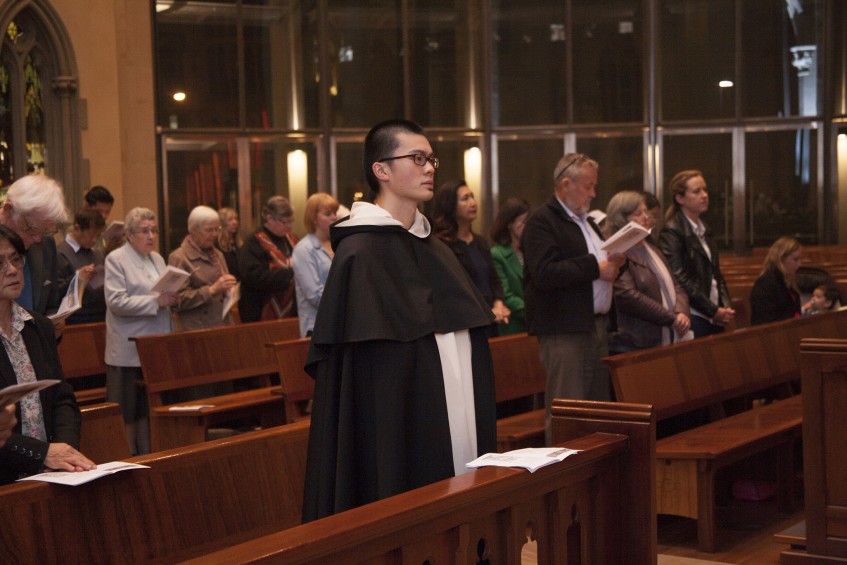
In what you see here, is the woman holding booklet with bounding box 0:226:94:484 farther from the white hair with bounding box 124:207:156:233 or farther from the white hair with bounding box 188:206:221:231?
the white hair with bounding box 188:206:221:231

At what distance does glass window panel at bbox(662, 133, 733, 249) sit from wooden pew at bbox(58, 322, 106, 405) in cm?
990

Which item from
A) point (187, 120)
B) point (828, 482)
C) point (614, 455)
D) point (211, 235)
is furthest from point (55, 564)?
point (187, 120)

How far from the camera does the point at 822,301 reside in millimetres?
7496

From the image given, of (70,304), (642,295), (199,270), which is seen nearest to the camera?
(70,304)

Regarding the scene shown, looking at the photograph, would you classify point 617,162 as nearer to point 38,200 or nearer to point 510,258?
point 510,258

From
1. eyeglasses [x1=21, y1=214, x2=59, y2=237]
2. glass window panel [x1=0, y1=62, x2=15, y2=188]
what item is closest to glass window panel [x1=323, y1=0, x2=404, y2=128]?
glass window panel [x1=0, y1=62, x2=15, y2=188]

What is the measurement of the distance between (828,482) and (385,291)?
86.4 inches


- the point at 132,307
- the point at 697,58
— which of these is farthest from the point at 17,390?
the point at 697,58

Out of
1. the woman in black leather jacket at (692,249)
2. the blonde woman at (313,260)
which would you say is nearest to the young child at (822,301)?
the woman in black leather jacket at (692,249)

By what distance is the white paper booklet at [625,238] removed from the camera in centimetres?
458

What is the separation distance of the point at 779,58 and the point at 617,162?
2.73m

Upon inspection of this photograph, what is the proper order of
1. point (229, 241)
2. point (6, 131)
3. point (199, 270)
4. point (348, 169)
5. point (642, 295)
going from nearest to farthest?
point (642, 295), point (199, 270), point (229, 241), point (6, 131), point (348, 169)

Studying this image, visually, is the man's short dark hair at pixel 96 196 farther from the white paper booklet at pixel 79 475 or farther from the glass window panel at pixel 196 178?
the glass window panel at pixel 196 178

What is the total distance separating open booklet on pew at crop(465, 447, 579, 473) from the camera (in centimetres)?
235
